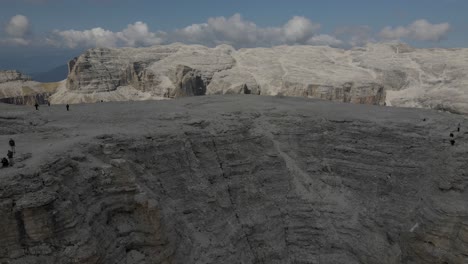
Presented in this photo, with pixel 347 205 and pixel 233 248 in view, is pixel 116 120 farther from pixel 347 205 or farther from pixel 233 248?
pixel 347 205

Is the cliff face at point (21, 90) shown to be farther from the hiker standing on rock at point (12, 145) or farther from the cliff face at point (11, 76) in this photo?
the hiker standing on rock at point (12, 145)

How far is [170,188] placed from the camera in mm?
31703

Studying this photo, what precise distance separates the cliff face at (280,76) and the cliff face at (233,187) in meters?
72.0

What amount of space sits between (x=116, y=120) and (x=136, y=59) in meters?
111

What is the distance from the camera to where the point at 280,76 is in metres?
135

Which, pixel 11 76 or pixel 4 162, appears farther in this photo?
pixel 11 76

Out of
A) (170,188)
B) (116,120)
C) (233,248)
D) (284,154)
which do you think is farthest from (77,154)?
(284,154)

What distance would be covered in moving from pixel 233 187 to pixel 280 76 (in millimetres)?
103585

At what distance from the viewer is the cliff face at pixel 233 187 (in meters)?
23.3

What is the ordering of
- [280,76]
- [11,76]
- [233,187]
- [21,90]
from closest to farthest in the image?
[233,187] → [21,90] → [11,76] → [280,76]

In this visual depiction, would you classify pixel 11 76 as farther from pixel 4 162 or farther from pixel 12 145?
pixel 4 162

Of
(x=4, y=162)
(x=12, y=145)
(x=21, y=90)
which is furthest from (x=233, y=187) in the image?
(x=21, y=90)

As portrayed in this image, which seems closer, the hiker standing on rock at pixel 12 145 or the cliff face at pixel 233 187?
the cliff face at pixel 233 187

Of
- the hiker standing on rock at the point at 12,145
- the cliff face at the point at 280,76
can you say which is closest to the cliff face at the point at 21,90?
the cliff face at the point at 280,76
